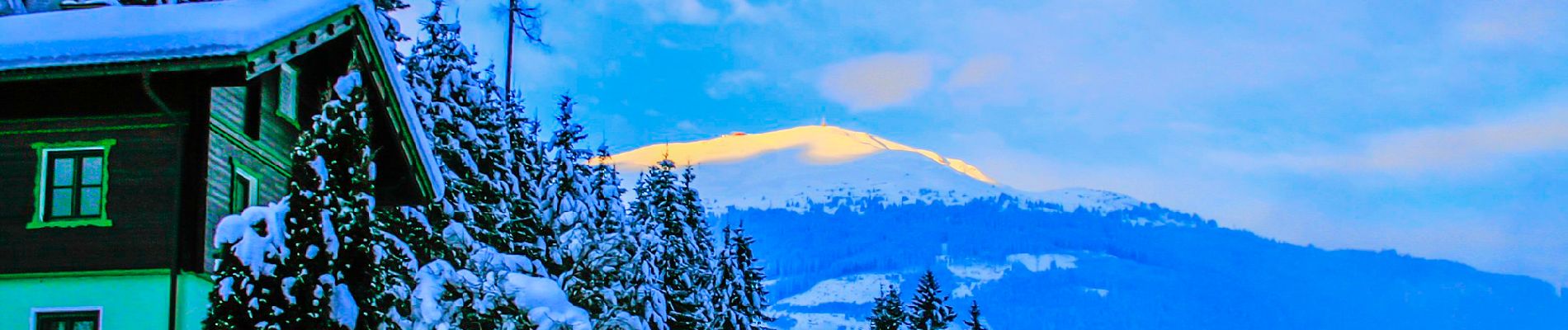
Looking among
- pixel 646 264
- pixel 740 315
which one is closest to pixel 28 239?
pixel 646 264

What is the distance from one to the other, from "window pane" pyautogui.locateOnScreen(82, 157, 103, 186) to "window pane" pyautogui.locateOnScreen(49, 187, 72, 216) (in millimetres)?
221

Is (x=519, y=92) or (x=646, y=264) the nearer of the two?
(x=646, y=264)

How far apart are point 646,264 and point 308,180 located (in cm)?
1969

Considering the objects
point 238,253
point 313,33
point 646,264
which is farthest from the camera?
point 646,264

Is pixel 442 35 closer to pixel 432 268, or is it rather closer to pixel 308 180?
pixel 432 268

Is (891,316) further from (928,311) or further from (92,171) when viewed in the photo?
(92,171)

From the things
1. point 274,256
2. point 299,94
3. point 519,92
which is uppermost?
point 519,92

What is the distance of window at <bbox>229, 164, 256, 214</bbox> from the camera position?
22688 millimetres

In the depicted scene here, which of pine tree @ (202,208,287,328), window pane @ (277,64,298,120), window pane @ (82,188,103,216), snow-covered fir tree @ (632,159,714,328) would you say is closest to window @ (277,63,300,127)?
window pane @ (277,64,298,120)

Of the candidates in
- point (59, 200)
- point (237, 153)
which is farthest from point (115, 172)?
point (237, 153)

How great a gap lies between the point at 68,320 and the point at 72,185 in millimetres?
1414

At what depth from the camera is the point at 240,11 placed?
22016mm

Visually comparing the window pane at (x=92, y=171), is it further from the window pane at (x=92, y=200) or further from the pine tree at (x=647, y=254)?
the pine tree at (x=647, y=254)

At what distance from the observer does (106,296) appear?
71.1 feet
